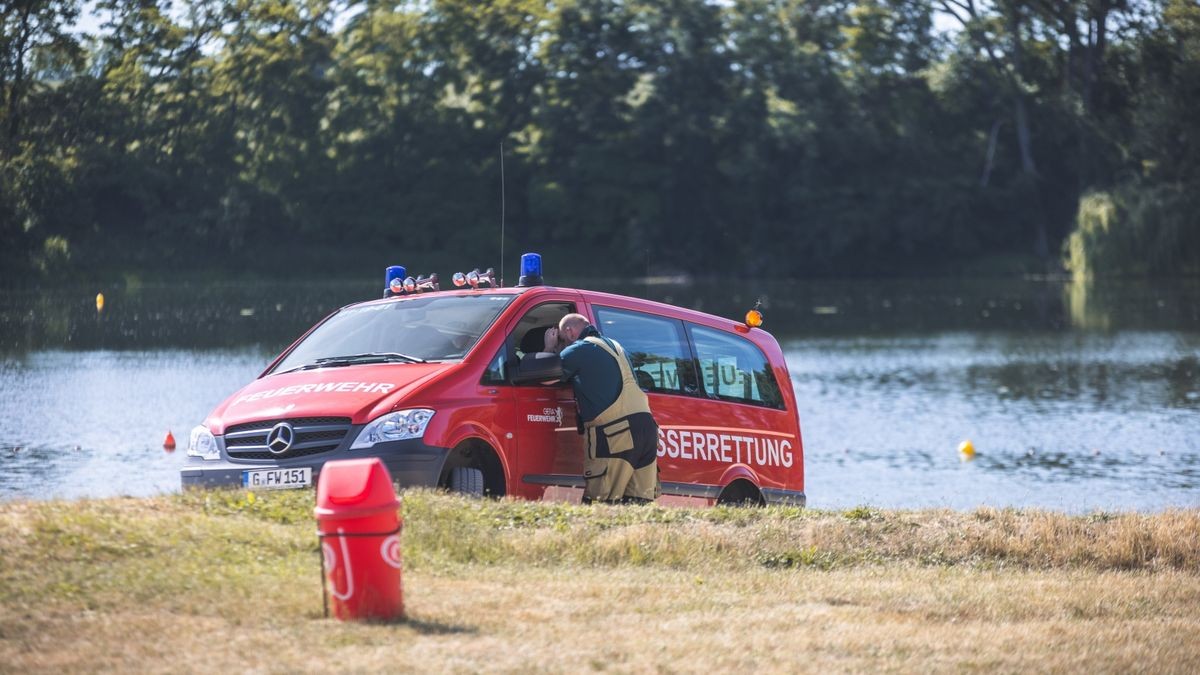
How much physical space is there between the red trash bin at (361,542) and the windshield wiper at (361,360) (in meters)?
4.19

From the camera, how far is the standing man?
12.0 m

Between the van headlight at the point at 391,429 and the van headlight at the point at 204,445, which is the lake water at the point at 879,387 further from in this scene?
the van headlight at the point at 204,445

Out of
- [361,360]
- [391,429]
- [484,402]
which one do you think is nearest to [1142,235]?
[361,360]

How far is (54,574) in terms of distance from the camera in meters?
8.11

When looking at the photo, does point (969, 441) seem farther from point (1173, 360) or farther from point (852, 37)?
point (852, 37)

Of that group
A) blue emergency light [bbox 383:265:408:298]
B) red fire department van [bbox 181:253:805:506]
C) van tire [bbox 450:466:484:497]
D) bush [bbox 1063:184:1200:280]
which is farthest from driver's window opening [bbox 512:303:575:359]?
bush [bbox 1063:184:1200:280]

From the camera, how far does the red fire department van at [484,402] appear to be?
1122cm

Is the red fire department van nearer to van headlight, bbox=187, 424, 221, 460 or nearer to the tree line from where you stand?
van headlight, bbox=187, 424, 221, 460

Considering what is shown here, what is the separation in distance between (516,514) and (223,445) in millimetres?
2329

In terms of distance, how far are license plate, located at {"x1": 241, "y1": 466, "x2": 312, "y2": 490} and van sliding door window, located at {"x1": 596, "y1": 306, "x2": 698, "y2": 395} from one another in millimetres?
3091

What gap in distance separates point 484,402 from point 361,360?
117 cm

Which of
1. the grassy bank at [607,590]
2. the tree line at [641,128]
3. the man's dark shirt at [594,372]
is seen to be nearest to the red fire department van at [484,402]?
the man's dark shirt at [594,372]

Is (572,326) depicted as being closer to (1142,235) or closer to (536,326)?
(536,326)

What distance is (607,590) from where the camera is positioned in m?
9.03
